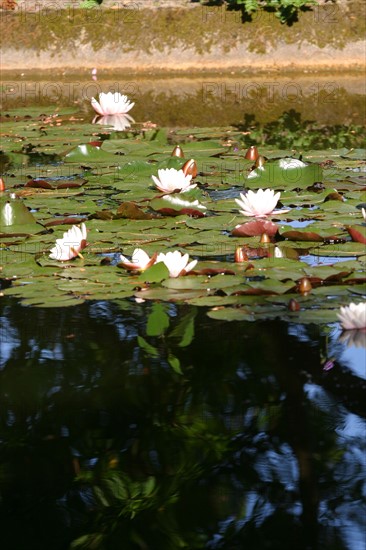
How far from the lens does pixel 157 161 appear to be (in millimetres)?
4883

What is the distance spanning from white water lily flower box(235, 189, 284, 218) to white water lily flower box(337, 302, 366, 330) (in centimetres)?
108

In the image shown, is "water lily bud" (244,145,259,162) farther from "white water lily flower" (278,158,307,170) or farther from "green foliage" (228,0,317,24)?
"green foliage" (228,0,317,24)

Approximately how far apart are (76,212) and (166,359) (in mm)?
1542

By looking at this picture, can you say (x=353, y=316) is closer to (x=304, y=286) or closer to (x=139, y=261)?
(x=304, y=286)

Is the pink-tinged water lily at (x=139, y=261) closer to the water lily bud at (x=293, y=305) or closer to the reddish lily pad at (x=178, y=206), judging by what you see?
the water lily bud at (x=293, y=305)

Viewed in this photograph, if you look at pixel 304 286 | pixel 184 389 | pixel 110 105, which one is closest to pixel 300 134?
pixel 110 105

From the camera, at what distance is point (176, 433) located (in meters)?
2.03

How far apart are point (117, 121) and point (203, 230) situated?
3555 mm

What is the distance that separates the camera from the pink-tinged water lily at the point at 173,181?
13.0ft

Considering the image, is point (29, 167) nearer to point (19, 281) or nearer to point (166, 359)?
point (19, 281)

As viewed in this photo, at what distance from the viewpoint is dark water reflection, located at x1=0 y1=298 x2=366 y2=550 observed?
1673 millimetres

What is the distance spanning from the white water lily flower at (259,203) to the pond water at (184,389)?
10cm

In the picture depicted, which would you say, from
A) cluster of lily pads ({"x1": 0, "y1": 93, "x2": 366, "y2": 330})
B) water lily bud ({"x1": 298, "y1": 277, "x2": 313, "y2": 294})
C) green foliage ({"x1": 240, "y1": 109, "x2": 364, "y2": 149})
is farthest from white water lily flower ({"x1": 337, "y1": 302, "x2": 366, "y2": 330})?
green foliage ({"x1": 240, "y1": 109, "x2": 364, "y2": 149})

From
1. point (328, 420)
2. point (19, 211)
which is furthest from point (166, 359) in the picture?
point (19, 211)
